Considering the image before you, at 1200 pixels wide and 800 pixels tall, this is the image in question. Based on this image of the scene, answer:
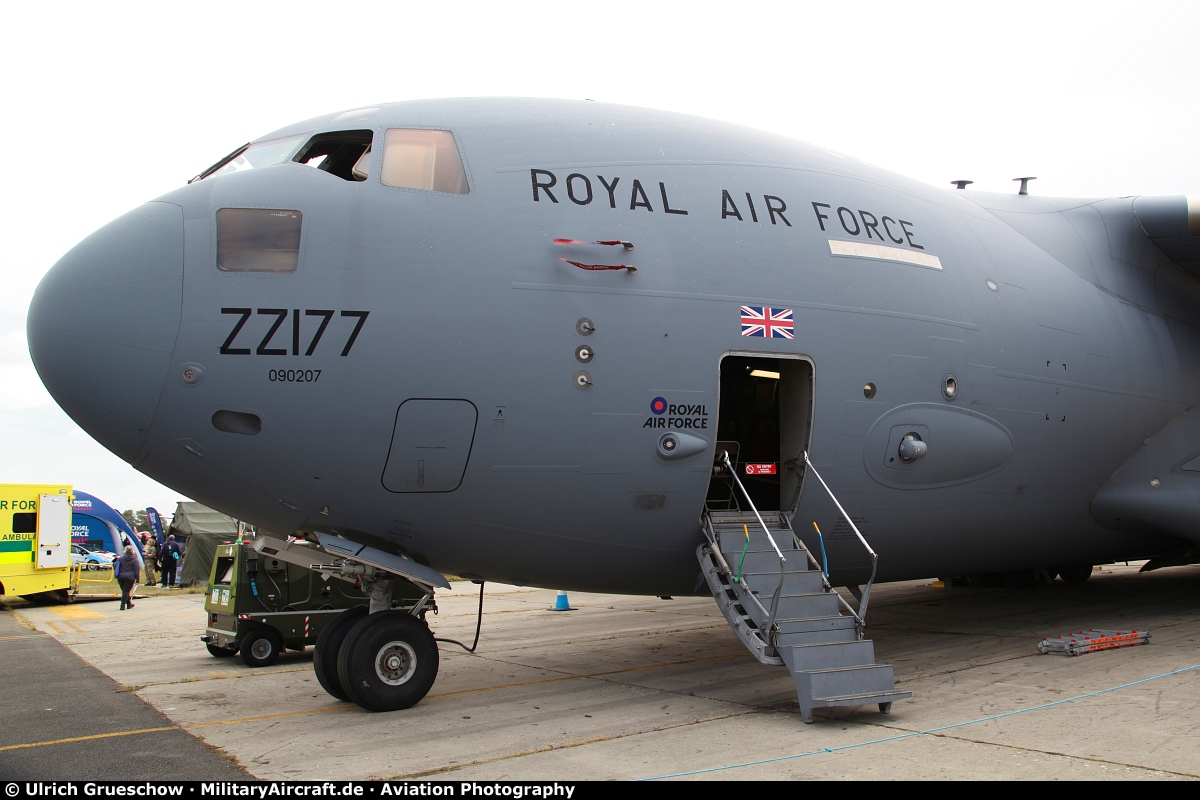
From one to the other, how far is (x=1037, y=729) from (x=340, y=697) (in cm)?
544

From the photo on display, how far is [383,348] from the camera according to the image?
697 cm

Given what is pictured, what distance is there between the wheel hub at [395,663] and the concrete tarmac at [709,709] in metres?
0.33

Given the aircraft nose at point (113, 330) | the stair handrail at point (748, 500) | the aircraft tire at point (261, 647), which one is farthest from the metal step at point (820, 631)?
the aircraft tire at point (261, 647)

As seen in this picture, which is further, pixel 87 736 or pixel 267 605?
pixel 267 605

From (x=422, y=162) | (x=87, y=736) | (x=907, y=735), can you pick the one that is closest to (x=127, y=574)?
(x=87, y=736)

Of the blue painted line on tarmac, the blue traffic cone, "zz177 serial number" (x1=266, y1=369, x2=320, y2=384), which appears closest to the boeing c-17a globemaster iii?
"zz177 serial number" (x1=266, y1=369, x2=320, y2=384)

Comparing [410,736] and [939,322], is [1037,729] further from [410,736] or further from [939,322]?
[410,736]

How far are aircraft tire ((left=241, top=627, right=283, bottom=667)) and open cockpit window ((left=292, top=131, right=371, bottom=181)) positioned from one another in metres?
6.75

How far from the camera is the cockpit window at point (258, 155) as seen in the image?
7.85 metres

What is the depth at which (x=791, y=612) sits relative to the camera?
7582 millimetres

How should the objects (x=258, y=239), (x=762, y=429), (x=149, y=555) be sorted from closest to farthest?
(x=258, y=239)
(x=762, y=429)
(x=149, y=555)

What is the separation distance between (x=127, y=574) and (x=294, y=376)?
16.2m

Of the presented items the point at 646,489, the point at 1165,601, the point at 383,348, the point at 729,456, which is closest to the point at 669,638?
the point at 729,456

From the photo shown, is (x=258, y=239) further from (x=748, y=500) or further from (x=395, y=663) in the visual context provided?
(x=748, y=500)
